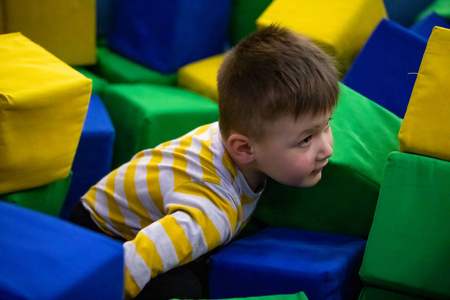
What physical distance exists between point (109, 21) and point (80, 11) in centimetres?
Answer: 30

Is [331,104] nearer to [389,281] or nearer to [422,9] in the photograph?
[389,281]

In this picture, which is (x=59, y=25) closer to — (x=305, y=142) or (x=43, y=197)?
(x=43, y=197)

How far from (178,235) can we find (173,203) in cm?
8

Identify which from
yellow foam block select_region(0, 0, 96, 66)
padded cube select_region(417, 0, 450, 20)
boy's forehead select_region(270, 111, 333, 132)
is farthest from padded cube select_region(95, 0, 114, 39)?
boy's forehead select_region(270, 111, 333, 132)

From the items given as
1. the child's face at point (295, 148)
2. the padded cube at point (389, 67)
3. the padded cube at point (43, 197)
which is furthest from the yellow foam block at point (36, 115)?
the padded cube at point (389, 67)

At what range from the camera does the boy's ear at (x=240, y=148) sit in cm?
102

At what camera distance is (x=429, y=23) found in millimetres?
1784

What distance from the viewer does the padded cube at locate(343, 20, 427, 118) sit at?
55.9 inches

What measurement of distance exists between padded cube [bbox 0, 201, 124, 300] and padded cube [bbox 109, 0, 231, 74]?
3.68 feet

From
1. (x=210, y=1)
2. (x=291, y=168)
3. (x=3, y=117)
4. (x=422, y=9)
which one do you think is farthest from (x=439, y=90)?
(x=422, y=9)

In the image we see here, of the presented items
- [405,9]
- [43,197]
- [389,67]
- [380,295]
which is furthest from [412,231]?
[405,9]

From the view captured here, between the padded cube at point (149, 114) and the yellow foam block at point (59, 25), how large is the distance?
0.55ft

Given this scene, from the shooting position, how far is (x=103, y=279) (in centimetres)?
69

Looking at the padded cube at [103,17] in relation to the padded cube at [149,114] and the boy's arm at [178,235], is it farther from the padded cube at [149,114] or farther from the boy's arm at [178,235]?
the boy's arm at [178,235]
